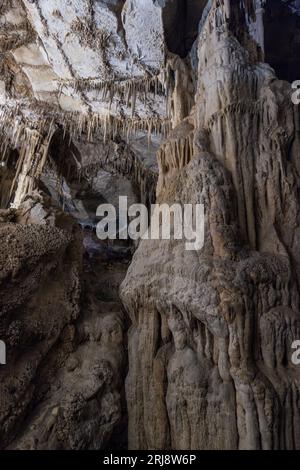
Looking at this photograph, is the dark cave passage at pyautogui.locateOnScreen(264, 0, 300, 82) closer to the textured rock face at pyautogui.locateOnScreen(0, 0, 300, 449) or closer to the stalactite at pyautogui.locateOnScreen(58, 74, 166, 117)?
the textured rock face at pyautogui.locateOnScreen(0, 0, 300, 449)

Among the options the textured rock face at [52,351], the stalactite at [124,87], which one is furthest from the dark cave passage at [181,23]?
the textured rock face at [52,351]

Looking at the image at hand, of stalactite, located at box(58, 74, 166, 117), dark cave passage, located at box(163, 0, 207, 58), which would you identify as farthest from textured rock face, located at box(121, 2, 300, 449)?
stalactite, located at box(58, 74, 166, 117)

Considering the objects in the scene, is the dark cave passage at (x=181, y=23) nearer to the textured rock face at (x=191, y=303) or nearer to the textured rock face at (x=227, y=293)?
the textured rock face at (x=191, y=303)

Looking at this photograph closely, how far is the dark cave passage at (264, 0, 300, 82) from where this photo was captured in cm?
795

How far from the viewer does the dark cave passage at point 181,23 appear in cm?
673

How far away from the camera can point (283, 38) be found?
8453 millimetres

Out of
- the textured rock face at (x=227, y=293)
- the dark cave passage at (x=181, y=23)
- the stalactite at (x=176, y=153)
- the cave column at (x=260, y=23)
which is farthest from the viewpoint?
the dark cave passage at (x=181, y=23)

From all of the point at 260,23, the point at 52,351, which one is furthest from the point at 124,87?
the point at 52,351

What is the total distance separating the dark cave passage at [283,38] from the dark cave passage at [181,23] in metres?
1.83

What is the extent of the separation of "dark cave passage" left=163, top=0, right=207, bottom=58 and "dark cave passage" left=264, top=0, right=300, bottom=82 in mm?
1832

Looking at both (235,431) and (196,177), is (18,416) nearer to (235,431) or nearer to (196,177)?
(235,431)

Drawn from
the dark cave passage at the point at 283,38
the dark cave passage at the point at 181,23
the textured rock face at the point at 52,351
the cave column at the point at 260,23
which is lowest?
the textured rock face at the point at 52,351

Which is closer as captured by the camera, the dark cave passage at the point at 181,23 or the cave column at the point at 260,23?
the cave column at the point at 260,23

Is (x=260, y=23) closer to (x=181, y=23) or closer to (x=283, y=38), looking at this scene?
(x=181, y=23)
